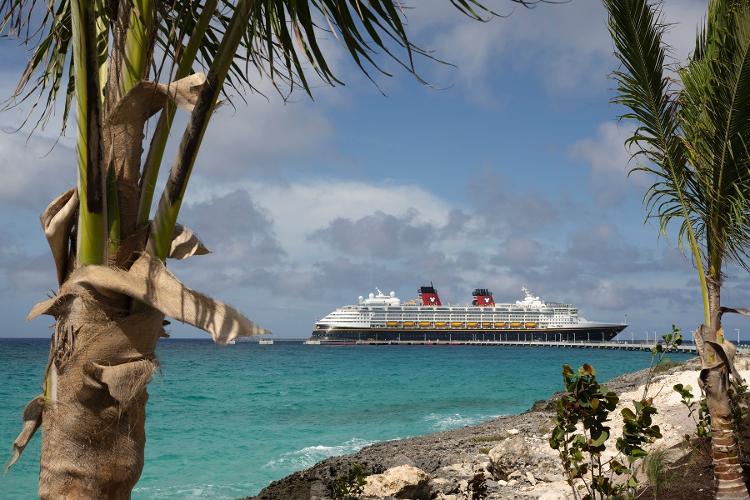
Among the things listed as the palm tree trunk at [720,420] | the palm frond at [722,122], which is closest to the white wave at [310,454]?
the palm tree trunk at [720,420]

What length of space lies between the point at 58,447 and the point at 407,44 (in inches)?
57.4

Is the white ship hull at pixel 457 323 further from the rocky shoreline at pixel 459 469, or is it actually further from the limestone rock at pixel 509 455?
the limestone rock at pixel 509 455

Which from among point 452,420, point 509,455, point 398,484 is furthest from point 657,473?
point 452,420

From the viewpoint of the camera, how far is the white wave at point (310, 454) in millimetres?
11953

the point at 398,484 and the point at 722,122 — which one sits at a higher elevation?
the point at 722,122

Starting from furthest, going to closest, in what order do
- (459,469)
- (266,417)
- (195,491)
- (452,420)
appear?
(266,417), (452,420), (195,491), (459,469)

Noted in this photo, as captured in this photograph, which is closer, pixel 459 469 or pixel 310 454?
pixel 459 469

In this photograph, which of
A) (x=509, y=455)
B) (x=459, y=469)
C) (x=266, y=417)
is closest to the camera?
(x=509, y=455)

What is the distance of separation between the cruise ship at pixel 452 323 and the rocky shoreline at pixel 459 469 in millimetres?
68595

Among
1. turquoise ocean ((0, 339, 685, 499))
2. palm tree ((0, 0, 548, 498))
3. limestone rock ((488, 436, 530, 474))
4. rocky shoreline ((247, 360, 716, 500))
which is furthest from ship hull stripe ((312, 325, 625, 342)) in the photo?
palm tree ((0, 0, 548, 498))

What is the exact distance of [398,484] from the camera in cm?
621

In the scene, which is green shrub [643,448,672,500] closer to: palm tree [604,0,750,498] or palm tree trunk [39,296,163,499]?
palm tree [604,0,750,498]

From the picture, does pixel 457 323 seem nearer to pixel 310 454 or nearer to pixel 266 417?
pixel 266 417

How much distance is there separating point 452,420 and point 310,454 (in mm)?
5912
